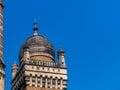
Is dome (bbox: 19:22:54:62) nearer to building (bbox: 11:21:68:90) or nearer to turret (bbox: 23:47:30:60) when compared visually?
building (bbox: 11:21:68:90)

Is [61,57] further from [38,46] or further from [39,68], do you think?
[39,68]

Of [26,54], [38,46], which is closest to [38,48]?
[38,46]

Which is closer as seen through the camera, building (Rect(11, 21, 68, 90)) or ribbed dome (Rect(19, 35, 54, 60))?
building (Rect(11, 21, 68, 90))

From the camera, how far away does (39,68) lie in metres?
56.1

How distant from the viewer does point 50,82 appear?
183 ft

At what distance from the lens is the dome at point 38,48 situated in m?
57.7

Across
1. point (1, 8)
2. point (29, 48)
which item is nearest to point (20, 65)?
point (29, 48)

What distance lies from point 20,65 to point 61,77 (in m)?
5.35

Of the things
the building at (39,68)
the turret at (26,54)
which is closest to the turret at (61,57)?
the building at (39,68)

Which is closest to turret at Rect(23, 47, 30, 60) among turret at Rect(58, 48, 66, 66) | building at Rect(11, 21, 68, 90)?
building at Rect(11, 21, 68, 90)

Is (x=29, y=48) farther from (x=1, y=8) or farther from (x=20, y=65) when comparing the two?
(x=1, y=8)

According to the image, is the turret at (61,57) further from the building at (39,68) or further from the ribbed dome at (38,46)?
the ribbed dome at (38,46)

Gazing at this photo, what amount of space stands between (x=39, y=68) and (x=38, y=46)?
351 centimetres

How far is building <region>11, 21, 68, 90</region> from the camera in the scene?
181ft
